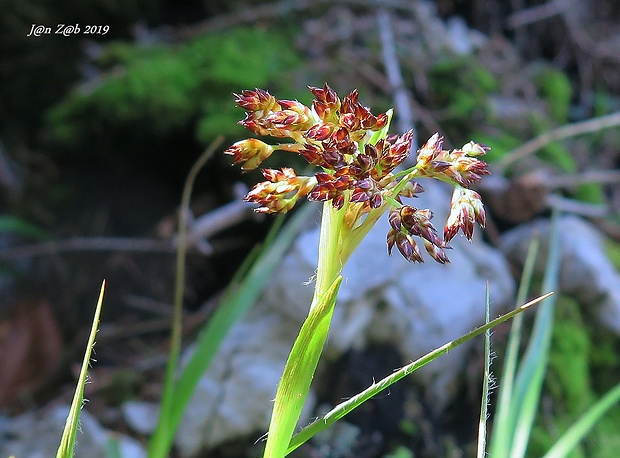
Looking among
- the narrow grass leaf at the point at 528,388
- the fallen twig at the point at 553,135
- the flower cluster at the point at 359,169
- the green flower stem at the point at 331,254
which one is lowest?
the narrow grass leaf at the point at 528,388

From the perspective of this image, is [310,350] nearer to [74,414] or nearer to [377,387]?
[377,387]

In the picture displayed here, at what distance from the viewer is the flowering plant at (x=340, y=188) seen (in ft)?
1.68

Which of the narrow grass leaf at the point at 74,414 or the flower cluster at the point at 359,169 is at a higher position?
the flower cluster at the point at 359,169

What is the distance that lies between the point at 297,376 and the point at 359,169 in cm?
18

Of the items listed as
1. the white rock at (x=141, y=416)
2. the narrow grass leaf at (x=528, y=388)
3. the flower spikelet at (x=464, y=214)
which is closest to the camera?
the flower spikelet at (x=464, y=214)

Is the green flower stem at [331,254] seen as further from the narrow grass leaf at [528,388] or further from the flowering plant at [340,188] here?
the narrow grass leaf at [528,388]

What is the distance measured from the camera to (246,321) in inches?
65.9

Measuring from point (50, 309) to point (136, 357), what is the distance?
1.25 ft

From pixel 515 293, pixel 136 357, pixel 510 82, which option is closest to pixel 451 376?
pixel 515 293

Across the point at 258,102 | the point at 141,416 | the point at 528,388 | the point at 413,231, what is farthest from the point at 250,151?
the point at 141,416

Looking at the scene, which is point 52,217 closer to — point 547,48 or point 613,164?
point 613,164

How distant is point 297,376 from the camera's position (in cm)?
54

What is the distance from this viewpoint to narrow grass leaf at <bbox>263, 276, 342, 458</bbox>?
52cm

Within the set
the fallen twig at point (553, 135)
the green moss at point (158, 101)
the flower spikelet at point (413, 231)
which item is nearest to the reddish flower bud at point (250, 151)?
the flower spikelet at point (413, 231)
